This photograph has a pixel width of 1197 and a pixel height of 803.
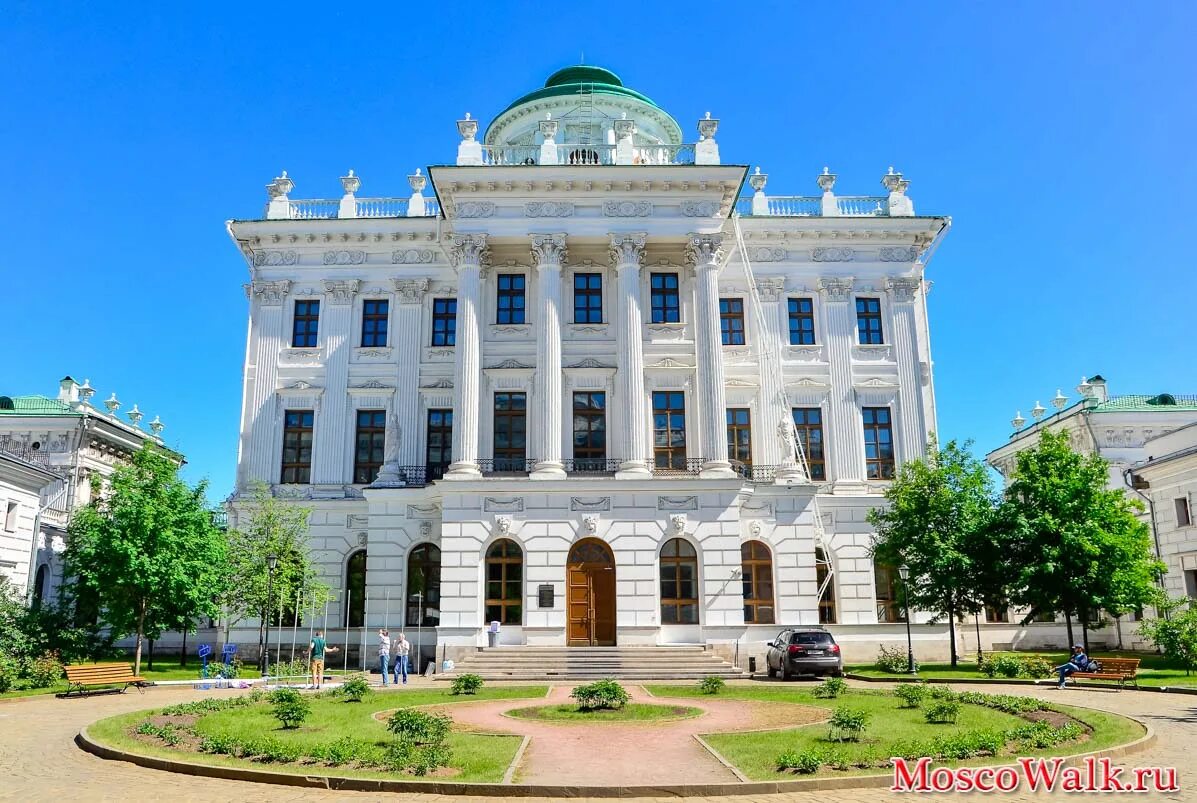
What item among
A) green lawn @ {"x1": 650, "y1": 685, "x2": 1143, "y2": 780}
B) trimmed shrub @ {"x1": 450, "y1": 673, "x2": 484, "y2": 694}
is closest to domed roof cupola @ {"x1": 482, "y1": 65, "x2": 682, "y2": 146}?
trimmed shrub @ {"x1": 450, "y1": 673, "x2": 484, "y2": 694}

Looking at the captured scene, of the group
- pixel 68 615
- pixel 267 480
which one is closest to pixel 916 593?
pixel 267 480

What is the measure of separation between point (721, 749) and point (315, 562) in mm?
25610

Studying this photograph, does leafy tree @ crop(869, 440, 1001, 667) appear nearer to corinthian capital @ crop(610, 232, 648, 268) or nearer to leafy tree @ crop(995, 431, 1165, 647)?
leafy tree @ crop(995, 431, 1165, 647)

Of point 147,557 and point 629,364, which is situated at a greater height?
point 629,364

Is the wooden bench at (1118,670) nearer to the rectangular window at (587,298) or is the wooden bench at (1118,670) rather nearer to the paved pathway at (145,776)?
the paved pathway at (145,776)

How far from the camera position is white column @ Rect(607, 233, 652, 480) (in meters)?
32.8

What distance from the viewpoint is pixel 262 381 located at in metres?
37.8

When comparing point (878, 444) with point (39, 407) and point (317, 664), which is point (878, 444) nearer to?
point (317, 664)

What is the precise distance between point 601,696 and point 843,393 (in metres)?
22.6

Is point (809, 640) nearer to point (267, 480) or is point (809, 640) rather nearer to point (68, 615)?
point (267, 480)

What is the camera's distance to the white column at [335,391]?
36875 millimetres

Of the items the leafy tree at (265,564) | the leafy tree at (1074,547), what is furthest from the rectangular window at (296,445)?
the leafy tree at (1074,547)

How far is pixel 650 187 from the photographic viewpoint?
34.9 m

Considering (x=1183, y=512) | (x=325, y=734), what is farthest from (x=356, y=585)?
(x=1183, y=512)
